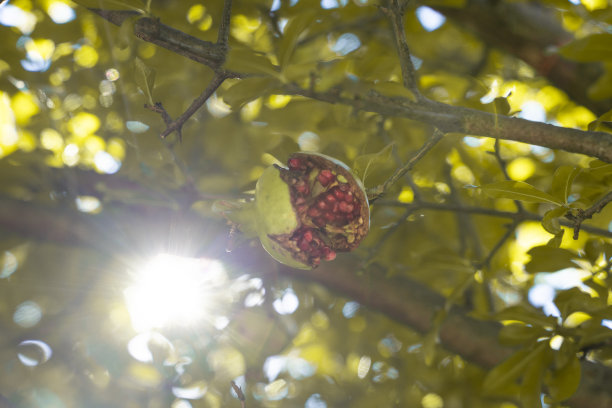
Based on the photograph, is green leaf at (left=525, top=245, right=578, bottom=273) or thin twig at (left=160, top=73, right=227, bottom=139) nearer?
thin twig at (left=160, top=73, right=227, bottom=139)

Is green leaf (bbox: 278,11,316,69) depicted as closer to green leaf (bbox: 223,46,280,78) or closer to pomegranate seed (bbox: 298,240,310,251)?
green leaf (bbox: 223,46,280,78)

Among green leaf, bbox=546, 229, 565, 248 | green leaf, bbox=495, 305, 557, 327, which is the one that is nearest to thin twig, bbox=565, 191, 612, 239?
green leaf, bbox=546, 229, 565, 248

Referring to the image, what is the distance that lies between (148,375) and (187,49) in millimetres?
1637

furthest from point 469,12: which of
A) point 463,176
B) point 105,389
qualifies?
point 105,389

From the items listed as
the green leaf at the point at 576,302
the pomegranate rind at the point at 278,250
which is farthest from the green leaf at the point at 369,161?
the green leaf at the point at 576,302

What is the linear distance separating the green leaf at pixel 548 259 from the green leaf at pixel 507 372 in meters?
0.26

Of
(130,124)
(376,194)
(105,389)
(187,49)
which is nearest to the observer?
(187,49)

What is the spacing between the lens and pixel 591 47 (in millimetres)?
1144

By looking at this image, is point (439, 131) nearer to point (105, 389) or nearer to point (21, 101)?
point (105, 389)

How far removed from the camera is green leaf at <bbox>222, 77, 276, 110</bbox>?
3.14 ft

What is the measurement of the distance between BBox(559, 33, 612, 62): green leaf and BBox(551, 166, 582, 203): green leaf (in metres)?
0.28

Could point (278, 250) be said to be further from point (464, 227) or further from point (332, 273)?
point (464, 227)

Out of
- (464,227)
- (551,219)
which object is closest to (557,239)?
(551,219)

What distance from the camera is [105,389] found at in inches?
83.5
